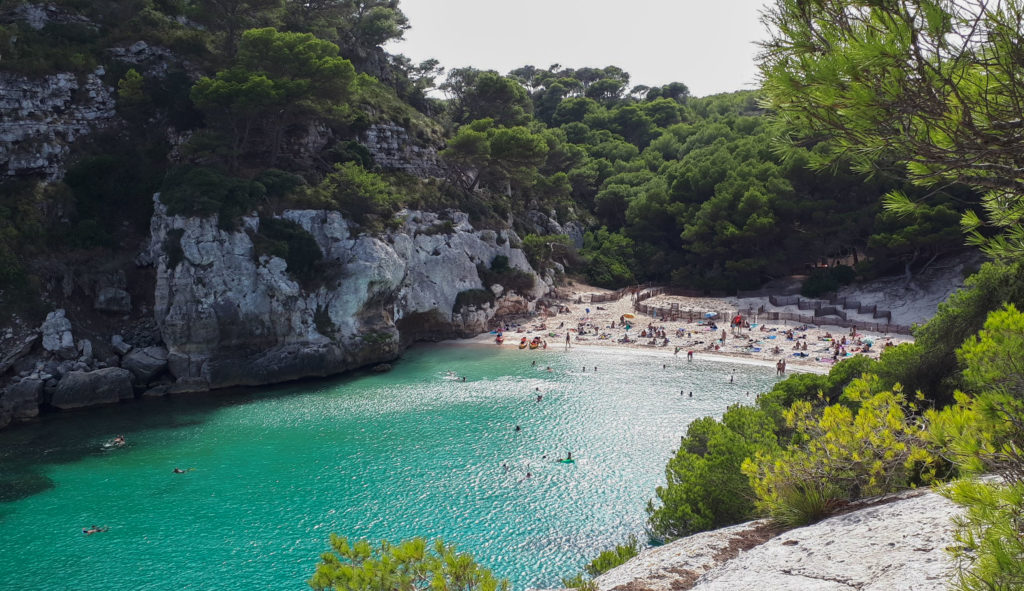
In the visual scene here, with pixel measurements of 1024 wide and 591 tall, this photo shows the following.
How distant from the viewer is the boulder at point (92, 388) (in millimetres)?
26672

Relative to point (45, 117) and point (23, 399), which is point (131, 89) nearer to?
point (45, 117)

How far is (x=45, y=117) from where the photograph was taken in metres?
32.8

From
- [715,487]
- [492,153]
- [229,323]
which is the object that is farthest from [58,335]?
[492,153]

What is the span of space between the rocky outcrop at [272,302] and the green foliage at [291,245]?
0.45m

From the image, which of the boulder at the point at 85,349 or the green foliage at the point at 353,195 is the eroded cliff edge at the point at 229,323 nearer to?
the boulder at the point at 85,349

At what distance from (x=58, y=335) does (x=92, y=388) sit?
11.3ft

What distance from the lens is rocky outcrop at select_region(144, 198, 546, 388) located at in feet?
97.3

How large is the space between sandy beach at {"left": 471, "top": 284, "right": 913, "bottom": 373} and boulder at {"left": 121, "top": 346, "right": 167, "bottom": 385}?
64.1 feet

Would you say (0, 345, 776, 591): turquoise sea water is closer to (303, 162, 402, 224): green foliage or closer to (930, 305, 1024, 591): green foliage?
(930, 305, 1024, 591): green foliage

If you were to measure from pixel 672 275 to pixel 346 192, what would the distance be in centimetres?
3000

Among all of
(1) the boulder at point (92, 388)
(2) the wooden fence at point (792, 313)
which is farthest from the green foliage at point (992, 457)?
(2) the wooden fence at point (792, 313)

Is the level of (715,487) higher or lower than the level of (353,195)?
lower

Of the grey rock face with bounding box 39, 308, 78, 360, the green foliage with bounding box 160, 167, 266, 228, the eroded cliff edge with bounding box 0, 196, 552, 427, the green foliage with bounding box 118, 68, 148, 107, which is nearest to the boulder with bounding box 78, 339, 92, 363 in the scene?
the eroded cliff edge with bounding box 0, 196, 552, 427

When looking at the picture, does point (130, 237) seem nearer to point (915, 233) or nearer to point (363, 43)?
point (363, 43)
